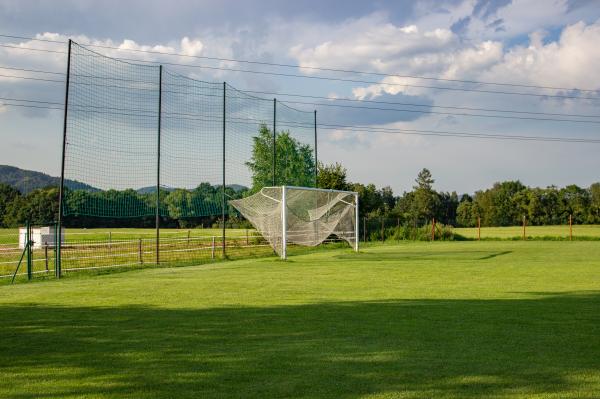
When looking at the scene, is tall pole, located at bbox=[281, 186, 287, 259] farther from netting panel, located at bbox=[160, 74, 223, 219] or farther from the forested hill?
the forested hill

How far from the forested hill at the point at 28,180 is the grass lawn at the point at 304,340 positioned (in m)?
5.22

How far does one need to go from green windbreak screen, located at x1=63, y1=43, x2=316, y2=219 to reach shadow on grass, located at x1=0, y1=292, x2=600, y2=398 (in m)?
8.68

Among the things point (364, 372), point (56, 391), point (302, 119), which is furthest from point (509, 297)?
point (302, 119)

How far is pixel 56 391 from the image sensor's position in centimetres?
475

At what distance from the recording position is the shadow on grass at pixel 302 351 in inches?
190

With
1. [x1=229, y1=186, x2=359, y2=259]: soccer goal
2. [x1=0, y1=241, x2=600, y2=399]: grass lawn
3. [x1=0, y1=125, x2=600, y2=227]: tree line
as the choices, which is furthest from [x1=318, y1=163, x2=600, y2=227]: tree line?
[x1=0, y1=241, x2=600, y2=399]: grass lawn

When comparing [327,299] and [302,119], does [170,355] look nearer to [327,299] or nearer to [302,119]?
[327,299]

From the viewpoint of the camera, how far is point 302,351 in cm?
602

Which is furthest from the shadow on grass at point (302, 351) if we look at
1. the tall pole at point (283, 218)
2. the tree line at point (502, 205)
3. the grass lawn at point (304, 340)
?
the tree line at point (502, 205)

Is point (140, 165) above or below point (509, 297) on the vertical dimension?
above

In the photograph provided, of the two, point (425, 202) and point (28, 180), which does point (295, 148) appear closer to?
point (28, 180)

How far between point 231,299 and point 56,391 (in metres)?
5.44

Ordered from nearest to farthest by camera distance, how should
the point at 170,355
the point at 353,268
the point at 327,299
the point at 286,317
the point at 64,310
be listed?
the point at 170,355, the point at 286,317, the point at 64,310, the point at 327,299, the point at 353,268

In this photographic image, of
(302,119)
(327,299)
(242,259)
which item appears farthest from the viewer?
(302,119)
